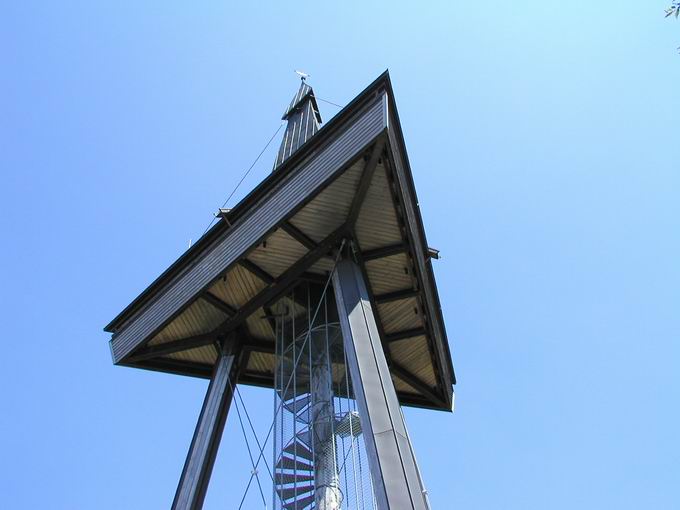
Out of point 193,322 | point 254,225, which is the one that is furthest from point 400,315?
point 193,322

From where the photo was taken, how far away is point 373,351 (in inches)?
551

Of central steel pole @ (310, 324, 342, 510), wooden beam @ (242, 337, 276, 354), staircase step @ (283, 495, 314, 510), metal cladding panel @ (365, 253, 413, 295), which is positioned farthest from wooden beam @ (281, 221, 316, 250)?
staircase step @ (283, 495, 314, 510)

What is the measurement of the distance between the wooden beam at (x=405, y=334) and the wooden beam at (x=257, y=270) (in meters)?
3.53

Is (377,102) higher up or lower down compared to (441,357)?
higher up

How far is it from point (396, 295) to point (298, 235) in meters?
3.10

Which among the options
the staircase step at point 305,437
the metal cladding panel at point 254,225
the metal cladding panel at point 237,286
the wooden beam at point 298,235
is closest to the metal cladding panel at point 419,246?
the metal cladding panel at point 254,225

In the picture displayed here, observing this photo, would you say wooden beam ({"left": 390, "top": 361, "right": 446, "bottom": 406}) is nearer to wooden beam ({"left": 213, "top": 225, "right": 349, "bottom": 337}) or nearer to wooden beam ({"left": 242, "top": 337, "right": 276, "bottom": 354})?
wooden beam ({"left": 242, "top": 337, "right": 276, "bottom": 354})

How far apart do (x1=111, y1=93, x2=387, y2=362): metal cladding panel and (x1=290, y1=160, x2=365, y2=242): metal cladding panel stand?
33cm

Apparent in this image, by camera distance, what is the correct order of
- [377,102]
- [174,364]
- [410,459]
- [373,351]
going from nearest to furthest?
1. [410,459]
2. [373,351]
3. [377,102]
4. [174,364]

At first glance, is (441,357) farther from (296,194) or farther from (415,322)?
(296,194)

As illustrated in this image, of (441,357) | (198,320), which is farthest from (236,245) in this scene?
(441,357)

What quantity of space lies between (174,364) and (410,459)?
333 inches

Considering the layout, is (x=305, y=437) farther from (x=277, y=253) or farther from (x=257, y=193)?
(x=257, y=193)

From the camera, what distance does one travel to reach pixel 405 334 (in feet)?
61.3
